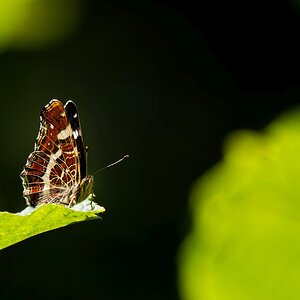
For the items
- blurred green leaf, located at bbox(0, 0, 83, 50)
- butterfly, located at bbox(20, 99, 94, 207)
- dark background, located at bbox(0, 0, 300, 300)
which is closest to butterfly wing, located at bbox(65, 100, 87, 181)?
butterfly, located at bbox(20, 99, 94, 207)

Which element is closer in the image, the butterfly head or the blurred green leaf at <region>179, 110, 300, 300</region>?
the blurred green leaf at <region>179, 110, 300, 300</region>

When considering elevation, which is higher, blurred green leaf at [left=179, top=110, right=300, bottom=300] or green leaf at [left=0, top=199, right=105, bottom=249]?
green leaf at [left=0, top=199, right=105, bottom=249]

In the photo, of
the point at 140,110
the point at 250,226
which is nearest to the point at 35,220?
the point at 250,226

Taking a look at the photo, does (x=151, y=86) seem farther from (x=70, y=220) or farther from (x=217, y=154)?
(x=70, y=220)

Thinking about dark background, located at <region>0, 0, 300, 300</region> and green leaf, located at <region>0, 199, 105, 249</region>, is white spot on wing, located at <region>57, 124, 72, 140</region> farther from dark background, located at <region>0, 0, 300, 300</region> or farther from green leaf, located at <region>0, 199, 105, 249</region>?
dark background, located at <region>0, 0, 300, 300</region>

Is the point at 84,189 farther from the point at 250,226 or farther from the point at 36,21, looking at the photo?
the point at 36,21
